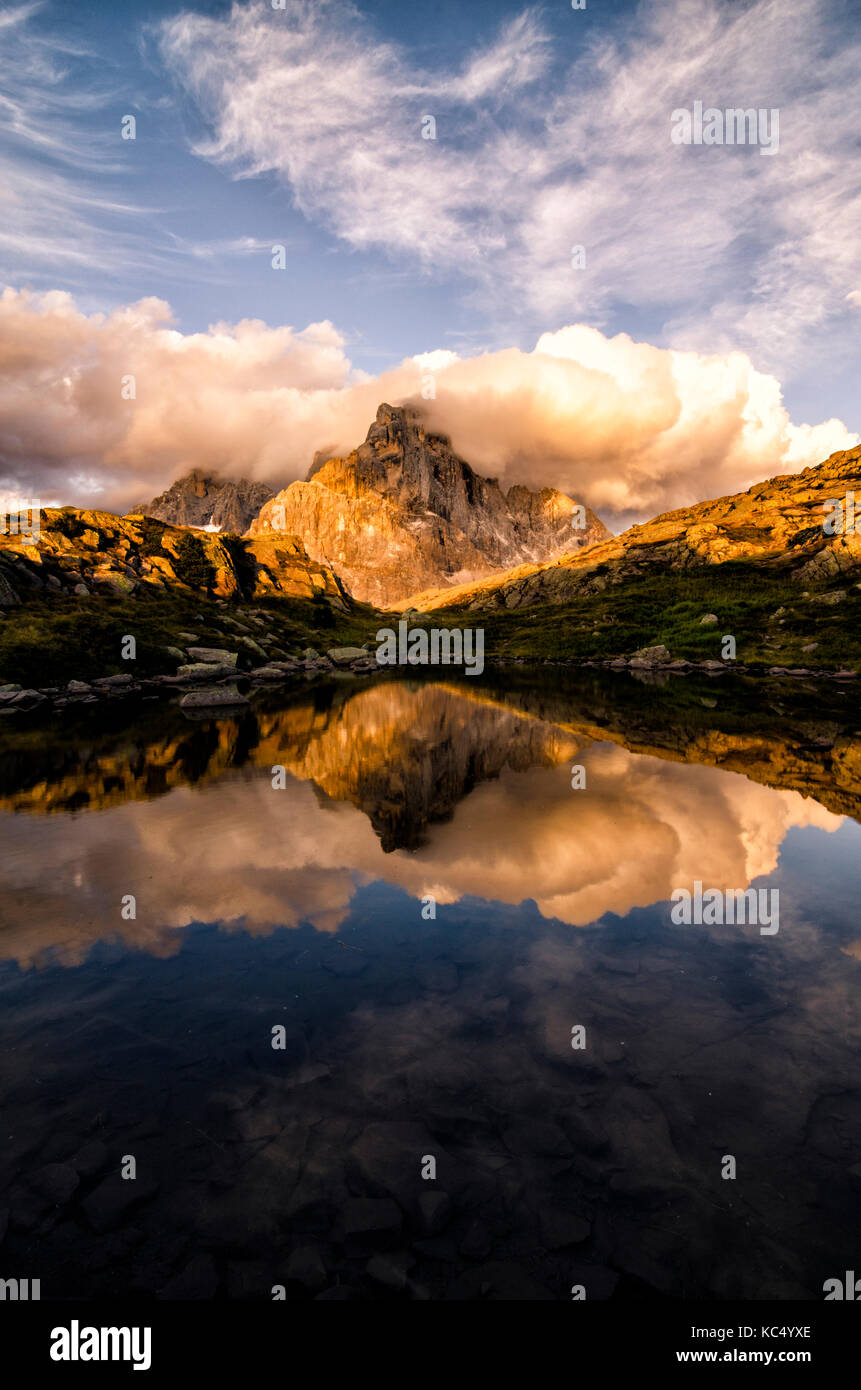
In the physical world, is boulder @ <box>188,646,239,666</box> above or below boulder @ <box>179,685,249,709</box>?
above

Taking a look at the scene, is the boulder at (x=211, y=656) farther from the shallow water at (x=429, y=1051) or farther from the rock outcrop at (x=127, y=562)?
the shallow water at (x=429, y=1051)

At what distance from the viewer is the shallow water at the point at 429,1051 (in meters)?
5.94

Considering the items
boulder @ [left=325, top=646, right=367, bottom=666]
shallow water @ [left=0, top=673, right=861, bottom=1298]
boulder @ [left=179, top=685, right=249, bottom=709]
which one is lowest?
shallow water @ [left=0, top=673, right=861, bottom=1298]

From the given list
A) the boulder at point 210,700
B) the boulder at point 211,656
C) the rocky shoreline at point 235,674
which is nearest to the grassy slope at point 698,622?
the rocky shoreline at point 235,674

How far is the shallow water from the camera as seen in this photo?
19.5 ft

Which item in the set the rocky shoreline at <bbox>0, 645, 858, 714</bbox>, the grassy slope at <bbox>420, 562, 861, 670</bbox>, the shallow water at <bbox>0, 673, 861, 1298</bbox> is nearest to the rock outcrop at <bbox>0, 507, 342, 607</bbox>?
the rocky shoreline at <bbox>0, 645, 858, 714</bbox>

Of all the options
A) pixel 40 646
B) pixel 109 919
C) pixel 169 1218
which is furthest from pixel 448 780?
pixel 40 646

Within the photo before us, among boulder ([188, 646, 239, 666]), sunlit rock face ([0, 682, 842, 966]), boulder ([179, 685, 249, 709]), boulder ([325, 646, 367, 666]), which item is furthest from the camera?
boulder ([325, 646, 367, 666])

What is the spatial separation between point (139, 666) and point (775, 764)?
6135 cm

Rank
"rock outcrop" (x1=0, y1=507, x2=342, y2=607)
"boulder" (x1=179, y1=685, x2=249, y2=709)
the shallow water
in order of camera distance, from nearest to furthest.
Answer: the shallow water → "boulder" (x1=179, y1=685, x2=249, y2=709) → "rock outcrop" (x1=0, y1=507, x2=342, y2=607)

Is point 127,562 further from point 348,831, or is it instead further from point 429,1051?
point 429,1051

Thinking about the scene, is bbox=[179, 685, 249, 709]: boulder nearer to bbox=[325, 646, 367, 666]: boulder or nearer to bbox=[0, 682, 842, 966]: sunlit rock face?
bbox=[0, 682, 842, 966]: sunlit rock face

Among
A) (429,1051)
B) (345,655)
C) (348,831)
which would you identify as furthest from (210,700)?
(345,655)
